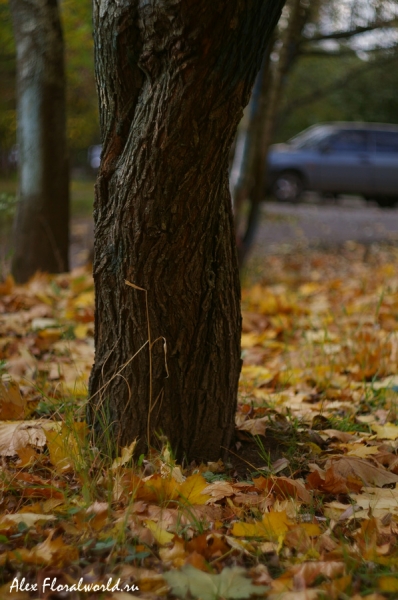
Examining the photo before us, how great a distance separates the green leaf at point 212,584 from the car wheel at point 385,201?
15.6 metres

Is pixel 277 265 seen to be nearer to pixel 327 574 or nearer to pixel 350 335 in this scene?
pixel 350 335

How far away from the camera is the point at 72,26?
26.8 ft

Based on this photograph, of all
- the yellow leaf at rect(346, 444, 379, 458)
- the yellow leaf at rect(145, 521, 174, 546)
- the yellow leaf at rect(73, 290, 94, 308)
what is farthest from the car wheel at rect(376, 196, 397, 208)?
the yellow leaf at rect(145, 521, 174, 546)

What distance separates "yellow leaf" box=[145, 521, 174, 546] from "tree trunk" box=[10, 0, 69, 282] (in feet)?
13.2

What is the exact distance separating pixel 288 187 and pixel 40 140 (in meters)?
10.7

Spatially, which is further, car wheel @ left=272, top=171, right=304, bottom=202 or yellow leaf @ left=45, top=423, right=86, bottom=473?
car wheel @ left=272, top=171, right=304, bottom=202

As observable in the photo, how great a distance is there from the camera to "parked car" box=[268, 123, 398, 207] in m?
15.7

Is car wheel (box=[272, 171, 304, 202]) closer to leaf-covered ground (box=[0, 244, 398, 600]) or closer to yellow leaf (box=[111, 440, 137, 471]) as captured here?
leaf-covered ground (box=[0, 244, 398, 600])

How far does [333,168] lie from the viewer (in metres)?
15.8

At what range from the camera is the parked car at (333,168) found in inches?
616

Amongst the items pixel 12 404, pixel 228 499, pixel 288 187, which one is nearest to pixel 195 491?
pixel 228 499

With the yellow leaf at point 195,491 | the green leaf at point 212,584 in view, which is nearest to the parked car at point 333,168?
the yellow leaf at point 195,491

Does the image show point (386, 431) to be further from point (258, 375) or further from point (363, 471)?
point (258, 375)

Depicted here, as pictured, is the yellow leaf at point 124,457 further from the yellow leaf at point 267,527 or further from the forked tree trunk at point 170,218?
the yellow leaf at point 267,527
